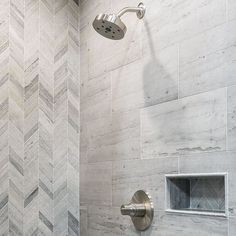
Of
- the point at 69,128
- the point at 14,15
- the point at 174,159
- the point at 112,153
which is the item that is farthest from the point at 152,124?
the point at 14,15

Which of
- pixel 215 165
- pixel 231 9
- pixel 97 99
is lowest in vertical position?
pixel 215 165

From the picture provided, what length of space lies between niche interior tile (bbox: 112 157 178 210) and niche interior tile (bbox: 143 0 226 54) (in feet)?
1.52

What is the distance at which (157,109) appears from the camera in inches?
66.7

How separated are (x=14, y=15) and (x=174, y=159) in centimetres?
116

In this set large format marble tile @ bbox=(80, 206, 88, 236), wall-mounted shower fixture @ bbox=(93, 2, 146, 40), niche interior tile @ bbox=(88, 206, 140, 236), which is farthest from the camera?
large format marble tile @ bbox=(80, 206, 88, 236)

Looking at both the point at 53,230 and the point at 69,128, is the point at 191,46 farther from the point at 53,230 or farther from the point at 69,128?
the point at 53,230

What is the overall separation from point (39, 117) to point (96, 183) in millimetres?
448

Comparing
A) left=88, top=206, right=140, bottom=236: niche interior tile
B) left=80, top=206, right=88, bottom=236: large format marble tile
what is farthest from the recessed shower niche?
left=80, top=206, right=88, bottom=236: large format marble tile

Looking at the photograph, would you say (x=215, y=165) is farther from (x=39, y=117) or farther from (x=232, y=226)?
(x=39, y=117)

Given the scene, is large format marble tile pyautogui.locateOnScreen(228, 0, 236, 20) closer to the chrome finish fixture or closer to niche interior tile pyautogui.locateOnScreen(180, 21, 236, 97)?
niche interior tile pyautogui.locateOnScreen(180, 21, 236, 97)

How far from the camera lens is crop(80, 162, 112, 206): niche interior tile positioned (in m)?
2.02

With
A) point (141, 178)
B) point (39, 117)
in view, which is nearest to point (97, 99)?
point (39, 117)

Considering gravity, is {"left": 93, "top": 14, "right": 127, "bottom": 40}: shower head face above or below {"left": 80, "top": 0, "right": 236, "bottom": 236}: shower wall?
above

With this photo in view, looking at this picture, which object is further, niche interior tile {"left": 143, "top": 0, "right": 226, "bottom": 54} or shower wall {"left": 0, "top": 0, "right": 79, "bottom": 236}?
shower wall {"left": 0, "top": 0, "right": 79, "bottom": 236}
